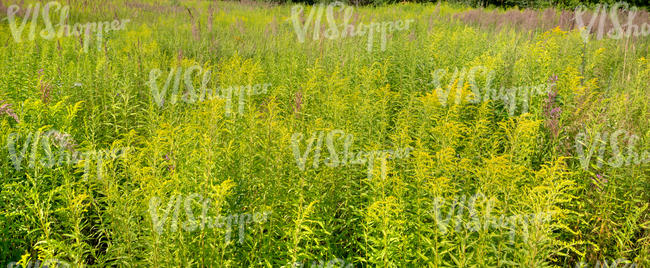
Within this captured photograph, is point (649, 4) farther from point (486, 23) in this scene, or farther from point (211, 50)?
point (211, 50)

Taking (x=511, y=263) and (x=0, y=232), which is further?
(x=0, y=232)

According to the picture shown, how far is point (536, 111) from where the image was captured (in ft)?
11.3

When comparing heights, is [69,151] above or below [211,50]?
below

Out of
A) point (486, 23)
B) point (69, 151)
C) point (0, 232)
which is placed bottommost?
point (0, 232)

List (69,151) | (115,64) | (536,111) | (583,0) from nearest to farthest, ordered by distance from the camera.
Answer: (69,151)
(536,111)
(115,64)
(583,0)

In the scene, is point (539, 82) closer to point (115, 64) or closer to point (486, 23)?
point (115, 64)

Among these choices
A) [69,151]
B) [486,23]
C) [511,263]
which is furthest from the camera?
[486,23]

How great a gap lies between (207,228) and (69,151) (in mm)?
1194

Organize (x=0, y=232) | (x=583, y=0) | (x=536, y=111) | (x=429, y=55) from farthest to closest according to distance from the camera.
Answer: (x=583, y=0) < (x=429, y=55) < (x=536, y=111) < (x=0, y=232)

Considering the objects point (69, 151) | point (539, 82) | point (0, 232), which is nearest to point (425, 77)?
point (539, 82)

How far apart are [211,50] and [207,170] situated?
452 centimetres

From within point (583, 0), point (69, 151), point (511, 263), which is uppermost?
point (583, 0)

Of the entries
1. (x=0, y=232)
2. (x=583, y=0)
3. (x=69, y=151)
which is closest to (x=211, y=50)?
(x=69, y=151)

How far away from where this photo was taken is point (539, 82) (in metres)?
Answer: 4.10
